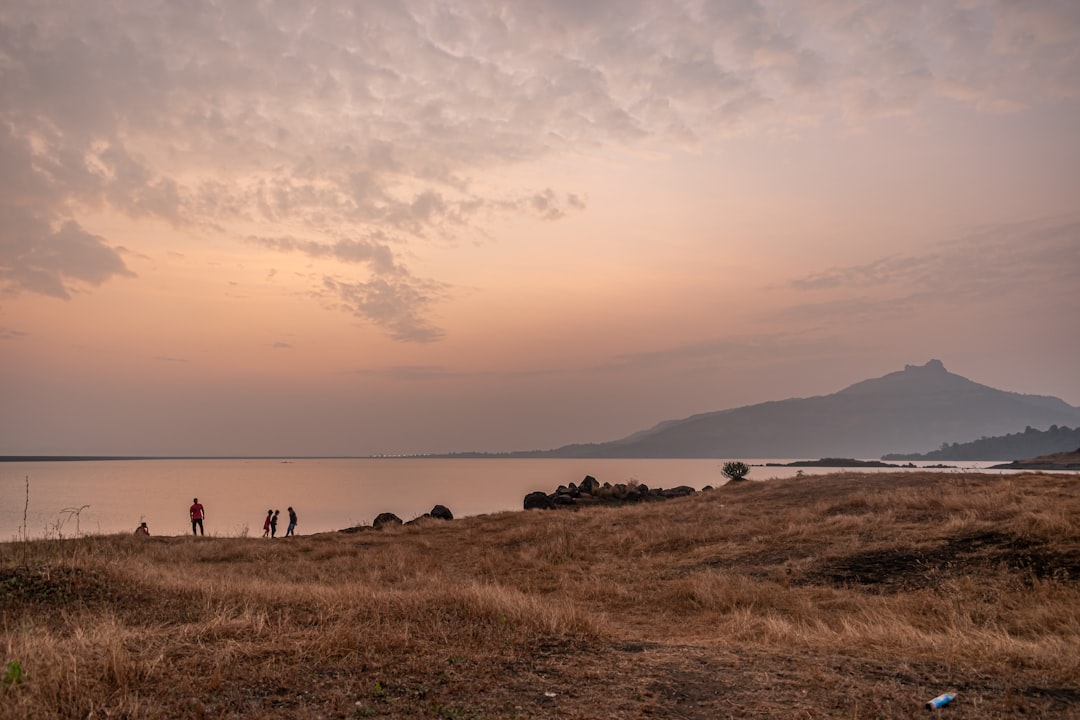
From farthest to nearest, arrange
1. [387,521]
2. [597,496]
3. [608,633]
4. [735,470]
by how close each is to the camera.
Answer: [735,470], [597,496], [387,521], [608,633]

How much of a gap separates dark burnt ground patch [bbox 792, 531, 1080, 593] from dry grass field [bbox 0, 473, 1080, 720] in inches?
2.4

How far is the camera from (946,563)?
44.4 ft

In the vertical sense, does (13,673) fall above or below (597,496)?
above

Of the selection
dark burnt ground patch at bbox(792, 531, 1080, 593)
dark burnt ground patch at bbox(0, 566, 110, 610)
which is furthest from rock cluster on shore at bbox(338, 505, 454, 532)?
dark burnt ground patch at bbox(792, 531, 1080, 593)

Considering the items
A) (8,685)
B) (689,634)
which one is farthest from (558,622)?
(8,685)

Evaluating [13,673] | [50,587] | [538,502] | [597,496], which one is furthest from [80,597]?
[597,496]

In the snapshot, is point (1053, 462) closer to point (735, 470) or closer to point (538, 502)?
point (735, 470)

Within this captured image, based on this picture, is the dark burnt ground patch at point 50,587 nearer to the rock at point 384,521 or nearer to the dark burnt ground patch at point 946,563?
the dark burnt ground patch at point 946,563

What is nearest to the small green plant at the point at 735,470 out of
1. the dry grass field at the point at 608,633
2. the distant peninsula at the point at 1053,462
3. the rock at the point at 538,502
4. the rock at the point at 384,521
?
the rock at the point at 538,502

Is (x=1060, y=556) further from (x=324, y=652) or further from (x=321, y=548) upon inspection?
(x=321, y=548)

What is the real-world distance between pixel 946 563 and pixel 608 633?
29.1ft

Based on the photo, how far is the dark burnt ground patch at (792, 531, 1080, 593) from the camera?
1212 cm

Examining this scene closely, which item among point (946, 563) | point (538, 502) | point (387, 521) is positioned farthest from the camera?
point (538, 502)

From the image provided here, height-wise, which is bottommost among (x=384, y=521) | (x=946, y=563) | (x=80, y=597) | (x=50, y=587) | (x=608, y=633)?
(x=384, y=521)
